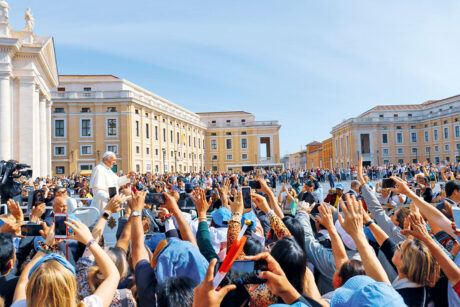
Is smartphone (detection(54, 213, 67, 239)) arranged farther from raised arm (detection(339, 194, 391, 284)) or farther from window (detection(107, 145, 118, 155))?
window (detection(107, 145, 118, 155))

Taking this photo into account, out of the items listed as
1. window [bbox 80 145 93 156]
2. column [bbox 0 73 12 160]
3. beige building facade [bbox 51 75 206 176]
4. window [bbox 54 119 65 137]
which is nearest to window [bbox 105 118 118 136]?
beige building facade [bbox 51 75 206 176]

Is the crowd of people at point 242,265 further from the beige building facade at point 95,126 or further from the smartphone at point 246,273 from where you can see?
the beige building facade at point 95,126

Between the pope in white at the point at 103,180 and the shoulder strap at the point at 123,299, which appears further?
the pope in white at the point at 103,180

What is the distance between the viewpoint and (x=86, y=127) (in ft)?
149

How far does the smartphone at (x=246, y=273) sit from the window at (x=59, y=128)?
47720 millimetres

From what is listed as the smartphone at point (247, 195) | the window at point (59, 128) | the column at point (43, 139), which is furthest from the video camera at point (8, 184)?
the window at point (59, 128)

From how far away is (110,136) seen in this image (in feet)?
150

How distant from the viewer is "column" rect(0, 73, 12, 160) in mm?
24109

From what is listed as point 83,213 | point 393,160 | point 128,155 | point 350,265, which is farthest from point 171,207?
point 393,160

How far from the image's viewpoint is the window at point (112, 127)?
45.7 m

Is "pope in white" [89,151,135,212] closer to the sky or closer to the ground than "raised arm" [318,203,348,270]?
closer to the sky

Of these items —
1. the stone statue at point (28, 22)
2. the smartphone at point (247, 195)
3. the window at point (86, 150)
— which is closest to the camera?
the smartphone at point (247, 195)

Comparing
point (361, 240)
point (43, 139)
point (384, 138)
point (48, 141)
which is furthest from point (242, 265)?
point (384, 138)

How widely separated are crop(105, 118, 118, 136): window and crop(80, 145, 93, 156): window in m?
2.86
